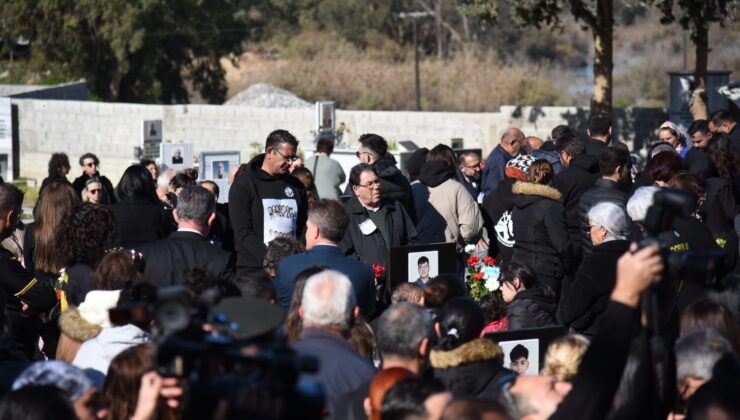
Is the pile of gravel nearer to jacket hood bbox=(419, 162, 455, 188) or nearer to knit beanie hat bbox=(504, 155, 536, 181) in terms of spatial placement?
jacket hood bbox=(419, 162, 455, 188)

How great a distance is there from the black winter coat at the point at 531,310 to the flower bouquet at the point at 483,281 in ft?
2.34

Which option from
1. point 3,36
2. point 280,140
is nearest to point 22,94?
point 3,36

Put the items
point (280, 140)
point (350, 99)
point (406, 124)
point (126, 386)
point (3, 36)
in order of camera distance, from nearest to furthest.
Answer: point (126, 386) < point (280, 140) < point (406, 124) < point (3, 36) < point (350, 99)

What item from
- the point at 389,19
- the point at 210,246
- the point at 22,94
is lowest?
the point at 210,246

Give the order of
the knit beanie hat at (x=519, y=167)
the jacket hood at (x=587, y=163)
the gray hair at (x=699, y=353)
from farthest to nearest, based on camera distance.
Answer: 1. the jacket hood at (x=587, y=163)
2. the knit beanie hat at (x=519, y=167)
3. the gray hair at (x=699, y=353)

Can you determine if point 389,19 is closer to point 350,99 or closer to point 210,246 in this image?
point 350,99

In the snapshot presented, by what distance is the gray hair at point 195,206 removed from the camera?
7145 millimetres

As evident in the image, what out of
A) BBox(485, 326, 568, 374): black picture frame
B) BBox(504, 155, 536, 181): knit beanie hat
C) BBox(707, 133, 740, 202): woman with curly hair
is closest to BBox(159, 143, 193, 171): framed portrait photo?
BBox(504, 155, 536, 181): knit beanie hat

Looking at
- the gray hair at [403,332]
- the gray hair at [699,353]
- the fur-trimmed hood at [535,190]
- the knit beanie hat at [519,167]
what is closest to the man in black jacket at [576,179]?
the knit beanie hat at [519,167]

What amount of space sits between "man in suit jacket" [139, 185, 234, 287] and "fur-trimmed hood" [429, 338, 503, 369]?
201 centimetres

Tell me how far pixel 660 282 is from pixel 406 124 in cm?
2478

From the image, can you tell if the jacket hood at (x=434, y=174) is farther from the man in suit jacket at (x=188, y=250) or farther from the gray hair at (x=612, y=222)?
the man in suit jacket at (x=188, y=250)

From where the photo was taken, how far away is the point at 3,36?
155 ft

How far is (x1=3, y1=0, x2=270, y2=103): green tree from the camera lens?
146 feet
